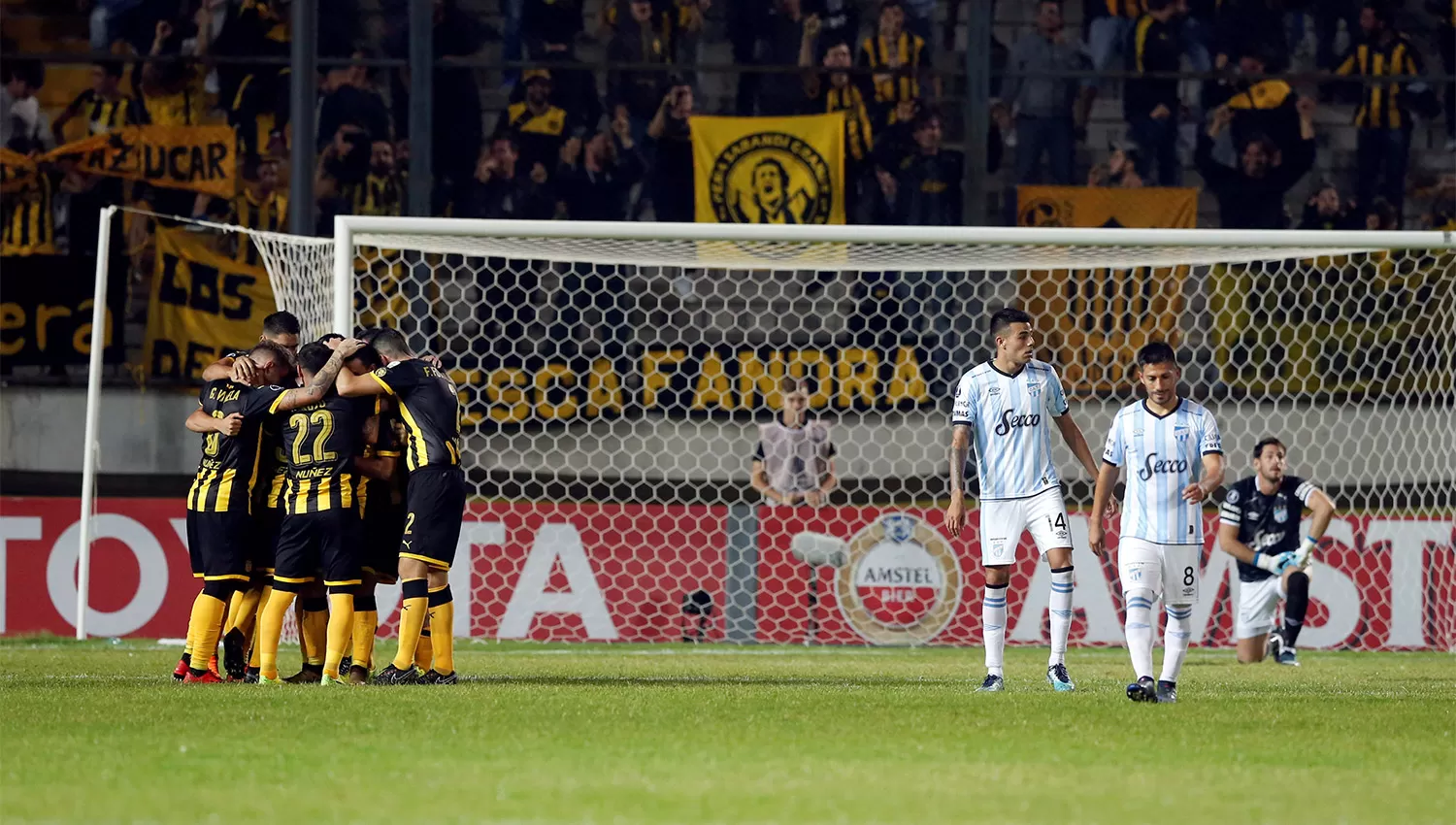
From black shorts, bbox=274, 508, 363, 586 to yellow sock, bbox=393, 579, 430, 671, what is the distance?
0.24m

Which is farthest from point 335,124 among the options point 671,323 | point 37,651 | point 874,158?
point 37,651

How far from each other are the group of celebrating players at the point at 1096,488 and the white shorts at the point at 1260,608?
340 centimetres

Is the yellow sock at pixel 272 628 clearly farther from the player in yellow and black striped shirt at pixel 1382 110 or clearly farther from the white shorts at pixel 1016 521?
the player in yellow and black striped shirt at pixel 1382 110

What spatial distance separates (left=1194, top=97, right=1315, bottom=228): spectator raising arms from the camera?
17672 mm

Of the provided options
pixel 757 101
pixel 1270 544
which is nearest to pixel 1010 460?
pixel 1270 544

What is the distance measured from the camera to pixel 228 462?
8.77m

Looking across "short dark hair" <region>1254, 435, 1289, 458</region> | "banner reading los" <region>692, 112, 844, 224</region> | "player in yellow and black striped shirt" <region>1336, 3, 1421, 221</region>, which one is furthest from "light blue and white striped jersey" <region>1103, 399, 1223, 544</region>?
"player in yellow and black striped shirt" <region>1336, 3, 1421, 221</region>

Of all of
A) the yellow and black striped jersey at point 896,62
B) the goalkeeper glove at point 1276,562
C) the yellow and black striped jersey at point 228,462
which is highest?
the yellow and black striped jersey at point 896,62

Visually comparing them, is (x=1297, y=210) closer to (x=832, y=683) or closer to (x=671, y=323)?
(x=671, y=323)

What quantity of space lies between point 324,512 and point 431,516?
47cm

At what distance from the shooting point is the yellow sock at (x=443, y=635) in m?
8.65

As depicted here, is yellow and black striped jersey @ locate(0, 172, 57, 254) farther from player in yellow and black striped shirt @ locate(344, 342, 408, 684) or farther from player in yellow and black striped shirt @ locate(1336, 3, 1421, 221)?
player in yellow and black striped shirt @ locate(1336, 3, 1421, 221)

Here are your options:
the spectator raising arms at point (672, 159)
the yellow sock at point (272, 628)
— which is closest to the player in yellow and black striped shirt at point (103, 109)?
the spectator raising arms at point (672, 159)

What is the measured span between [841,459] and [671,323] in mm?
2321
